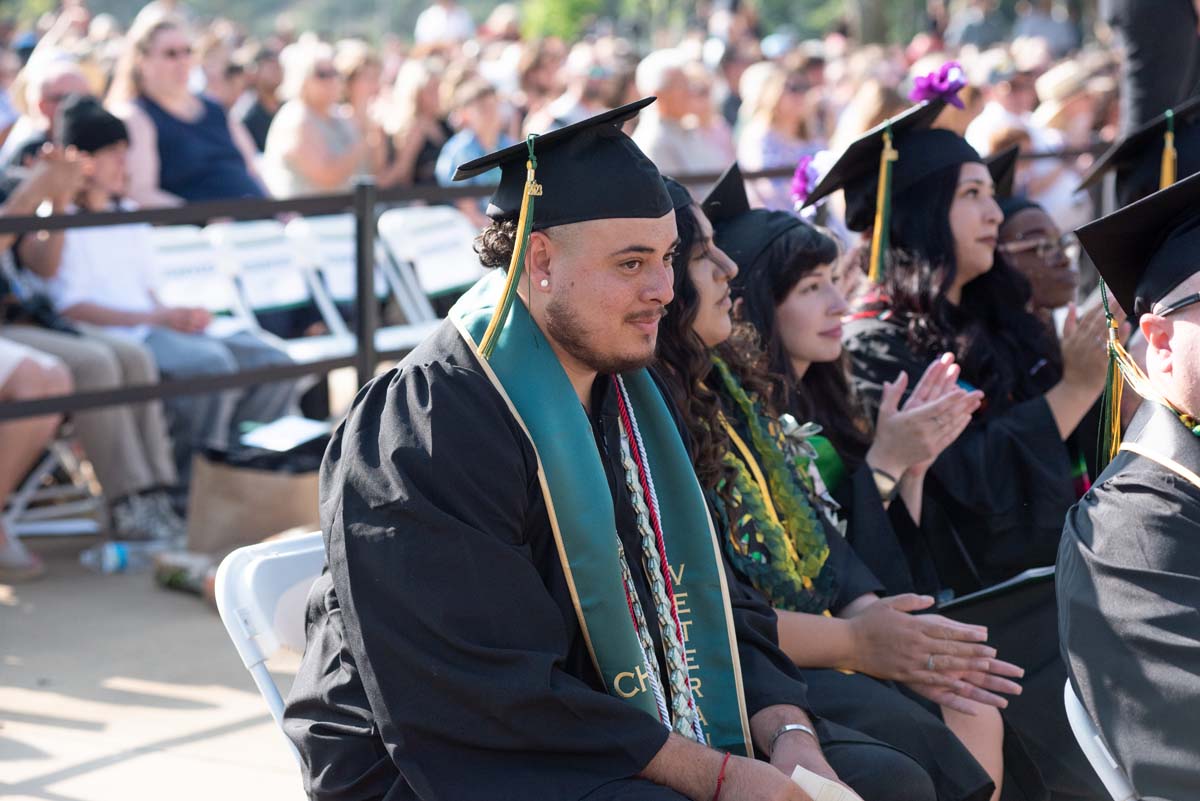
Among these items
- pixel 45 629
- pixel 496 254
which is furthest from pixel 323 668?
pixel 45 629

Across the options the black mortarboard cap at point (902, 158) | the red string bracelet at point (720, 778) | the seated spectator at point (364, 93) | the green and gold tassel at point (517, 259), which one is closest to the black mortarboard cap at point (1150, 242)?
the green and gold tassel at point (517, 259)

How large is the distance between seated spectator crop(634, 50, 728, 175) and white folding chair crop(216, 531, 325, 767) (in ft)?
18.7

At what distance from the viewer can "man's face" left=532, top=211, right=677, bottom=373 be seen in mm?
2580

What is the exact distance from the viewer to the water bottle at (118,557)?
17.8 feet

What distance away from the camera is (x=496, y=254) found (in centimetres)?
269

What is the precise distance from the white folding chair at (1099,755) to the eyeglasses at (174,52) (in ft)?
19.2

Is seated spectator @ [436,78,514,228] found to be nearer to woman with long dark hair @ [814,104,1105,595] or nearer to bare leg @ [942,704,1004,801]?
woman with long dark hair @ [814,104,1105,595]

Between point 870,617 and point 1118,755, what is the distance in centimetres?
91

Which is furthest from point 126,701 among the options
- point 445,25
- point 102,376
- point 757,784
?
point 445,25

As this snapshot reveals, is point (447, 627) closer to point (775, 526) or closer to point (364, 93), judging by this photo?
point (775, 526)

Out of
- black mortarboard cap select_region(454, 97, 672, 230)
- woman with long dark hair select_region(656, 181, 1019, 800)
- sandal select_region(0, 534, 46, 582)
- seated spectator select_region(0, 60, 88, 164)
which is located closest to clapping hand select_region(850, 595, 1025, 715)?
woman with long dark hair select_region(656, 181, 1019, 800)

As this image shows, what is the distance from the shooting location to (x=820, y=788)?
2.45 m

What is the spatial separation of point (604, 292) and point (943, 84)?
2.35 metres

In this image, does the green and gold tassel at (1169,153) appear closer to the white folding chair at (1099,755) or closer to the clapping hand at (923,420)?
the clapping hand at (923,420)
